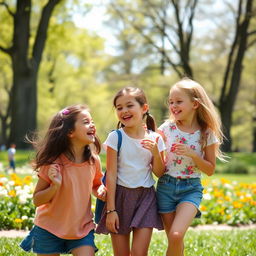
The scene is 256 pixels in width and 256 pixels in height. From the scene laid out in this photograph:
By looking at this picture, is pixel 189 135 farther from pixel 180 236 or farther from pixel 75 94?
pixel 75 94

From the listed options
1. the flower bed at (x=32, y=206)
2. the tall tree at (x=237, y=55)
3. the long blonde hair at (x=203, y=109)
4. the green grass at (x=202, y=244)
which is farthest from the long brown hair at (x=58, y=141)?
the tall tree at (x=237, y=55)

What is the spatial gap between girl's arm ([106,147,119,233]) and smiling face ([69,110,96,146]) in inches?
7.8

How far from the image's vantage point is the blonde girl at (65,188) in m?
3.57

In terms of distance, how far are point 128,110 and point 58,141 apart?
0.60 metres

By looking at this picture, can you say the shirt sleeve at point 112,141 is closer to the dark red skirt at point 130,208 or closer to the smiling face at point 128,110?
the smiling face at point 128,110

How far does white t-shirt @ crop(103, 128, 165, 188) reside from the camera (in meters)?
3.81

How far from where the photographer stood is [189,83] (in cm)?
410

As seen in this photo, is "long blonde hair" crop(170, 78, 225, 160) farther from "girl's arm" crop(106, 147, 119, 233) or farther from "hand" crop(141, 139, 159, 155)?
"girl's arm" crop(106, 147, 119, 233)

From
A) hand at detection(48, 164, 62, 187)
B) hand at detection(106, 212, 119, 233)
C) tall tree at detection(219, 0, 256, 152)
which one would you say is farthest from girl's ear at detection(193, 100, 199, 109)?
tall tree at detection(219, 0, 256, 152)

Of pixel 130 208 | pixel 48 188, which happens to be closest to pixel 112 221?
pixel 130 208

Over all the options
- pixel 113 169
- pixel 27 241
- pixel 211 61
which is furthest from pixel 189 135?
pixel 211 61

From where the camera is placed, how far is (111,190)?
12.3ft

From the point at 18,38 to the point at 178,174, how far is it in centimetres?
1602

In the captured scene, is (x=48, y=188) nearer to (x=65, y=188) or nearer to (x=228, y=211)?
(x=65, y=188)
